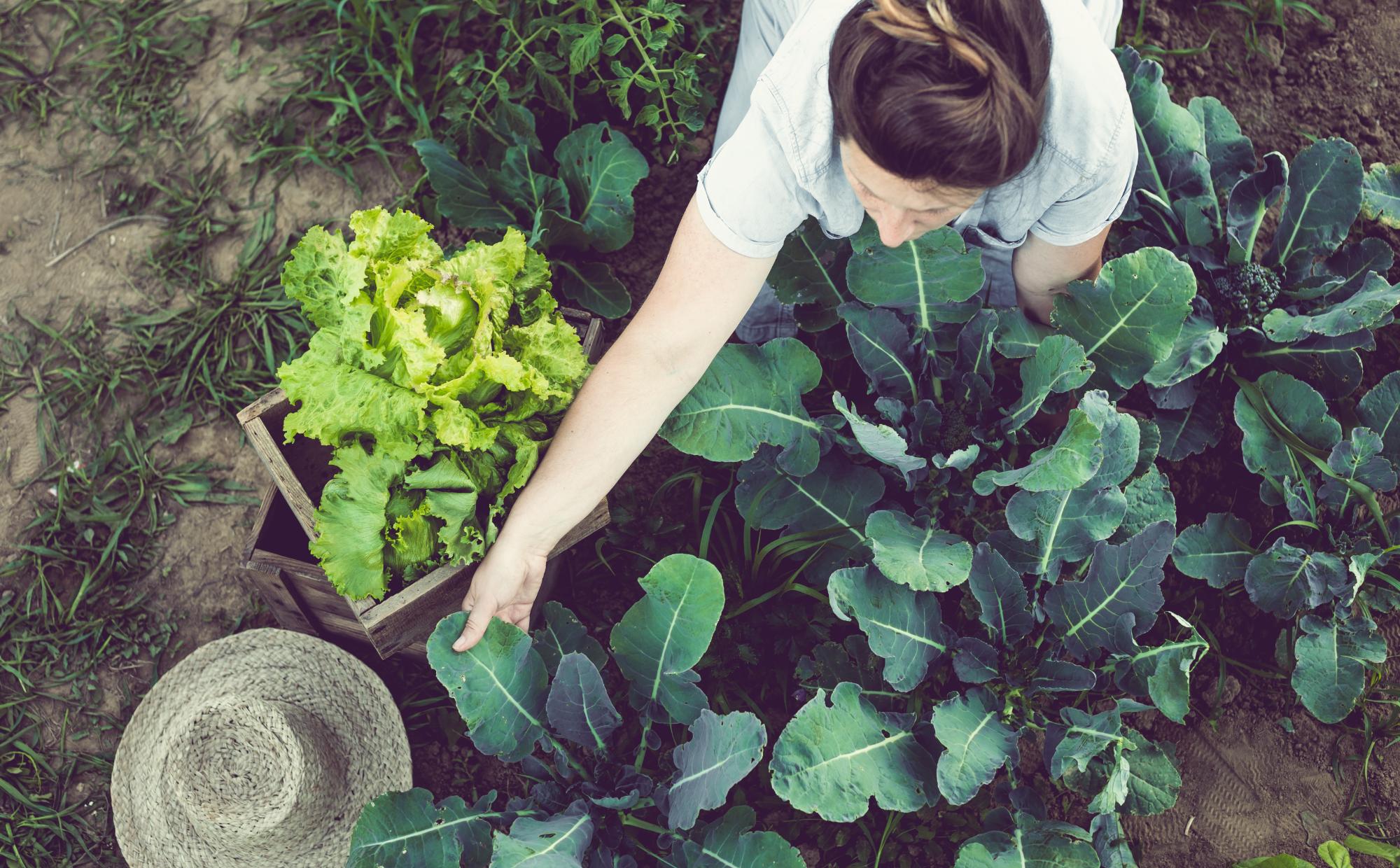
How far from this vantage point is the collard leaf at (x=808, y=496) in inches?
93.7

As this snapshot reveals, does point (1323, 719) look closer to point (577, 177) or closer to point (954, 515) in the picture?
point (954, 515)

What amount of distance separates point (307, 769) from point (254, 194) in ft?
5.97

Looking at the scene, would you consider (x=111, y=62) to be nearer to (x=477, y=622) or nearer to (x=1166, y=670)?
(x=477, y=622)

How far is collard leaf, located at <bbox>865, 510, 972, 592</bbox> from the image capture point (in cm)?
208

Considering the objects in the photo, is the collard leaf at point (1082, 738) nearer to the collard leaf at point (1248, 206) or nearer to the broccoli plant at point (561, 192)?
the collard leaf at point (1248, 206)

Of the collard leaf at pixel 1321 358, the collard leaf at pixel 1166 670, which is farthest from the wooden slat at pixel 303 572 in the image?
the collard leaf at pixel 1321 358

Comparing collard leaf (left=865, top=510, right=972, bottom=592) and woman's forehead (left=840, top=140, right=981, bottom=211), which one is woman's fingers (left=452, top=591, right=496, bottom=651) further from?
woman's forehead (left=840, top=140, right=981, bottom=211)

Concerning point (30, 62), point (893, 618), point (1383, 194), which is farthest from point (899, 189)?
point (30, 62)

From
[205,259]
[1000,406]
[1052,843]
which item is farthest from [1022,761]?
[205,259]

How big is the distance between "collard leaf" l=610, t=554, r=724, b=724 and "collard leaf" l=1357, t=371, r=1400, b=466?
1812 millimetres

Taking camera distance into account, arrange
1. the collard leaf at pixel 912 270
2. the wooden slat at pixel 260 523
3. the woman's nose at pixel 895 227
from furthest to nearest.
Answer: the collard leaf at pixel 912 270 → the wooden slat at pixel 260 523 → the woman's nose at pixel 895 227

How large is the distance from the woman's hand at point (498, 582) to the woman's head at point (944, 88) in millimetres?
1054

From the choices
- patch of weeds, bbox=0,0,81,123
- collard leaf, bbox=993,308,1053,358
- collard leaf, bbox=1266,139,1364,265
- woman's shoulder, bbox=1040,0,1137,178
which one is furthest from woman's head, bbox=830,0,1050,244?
patch of weeds, bbox=0,0,81,123

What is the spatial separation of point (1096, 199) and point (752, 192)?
0.69 meters
